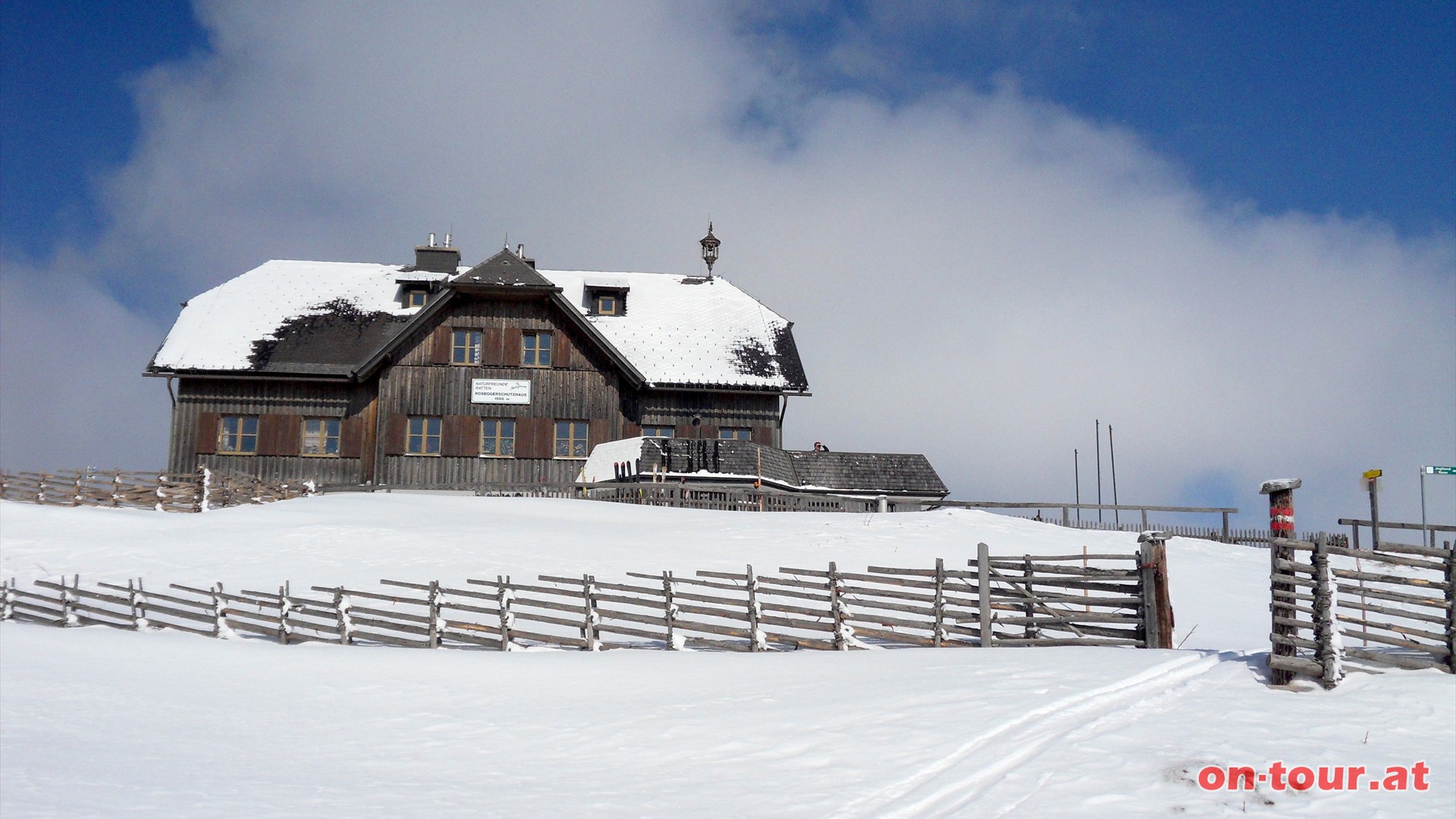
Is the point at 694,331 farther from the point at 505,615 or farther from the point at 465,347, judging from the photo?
the point at 505,615

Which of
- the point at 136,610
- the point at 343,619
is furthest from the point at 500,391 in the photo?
the point at 343,619

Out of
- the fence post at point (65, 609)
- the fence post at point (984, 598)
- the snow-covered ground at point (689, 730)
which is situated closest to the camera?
the snow-covered ground at point (689, 730)

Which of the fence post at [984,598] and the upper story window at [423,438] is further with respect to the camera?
the upper story window at [423,438]

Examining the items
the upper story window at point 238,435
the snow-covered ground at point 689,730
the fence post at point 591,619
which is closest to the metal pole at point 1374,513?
the snow-covered ground at point 689,730

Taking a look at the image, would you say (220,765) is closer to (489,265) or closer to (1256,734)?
(1256,734)

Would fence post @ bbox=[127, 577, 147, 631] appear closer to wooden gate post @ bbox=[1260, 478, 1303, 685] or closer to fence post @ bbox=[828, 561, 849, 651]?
fence post @ bbox=[828, 561, 849, 651]

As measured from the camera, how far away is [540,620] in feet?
56.1

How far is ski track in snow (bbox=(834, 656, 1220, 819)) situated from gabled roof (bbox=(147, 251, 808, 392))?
26456mm

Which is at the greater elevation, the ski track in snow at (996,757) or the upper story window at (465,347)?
the upper story window at (465,347)

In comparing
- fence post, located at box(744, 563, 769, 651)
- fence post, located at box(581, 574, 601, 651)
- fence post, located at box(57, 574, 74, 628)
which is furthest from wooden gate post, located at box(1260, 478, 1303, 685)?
fence post, located at box(57, 574, 74, 628)

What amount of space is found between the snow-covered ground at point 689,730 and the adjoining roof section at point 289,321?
714 inches

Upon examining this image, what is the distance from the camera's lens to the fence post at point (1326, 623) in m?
11.3

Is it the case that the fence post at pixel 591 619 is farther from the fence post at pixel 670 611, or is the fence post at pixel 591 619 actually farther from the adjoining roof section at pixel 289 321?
the adjoining roof section at pixel 289 321

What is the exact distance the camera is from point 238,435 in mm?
36469
